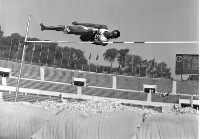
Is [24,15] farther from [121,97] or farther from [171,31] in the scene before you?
[121,97]

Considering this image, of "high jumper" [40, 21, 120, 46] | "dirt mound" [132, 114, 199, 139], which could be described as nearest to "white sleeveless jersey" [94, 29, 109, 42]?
"high jumper" [40, 21, 120, 46]

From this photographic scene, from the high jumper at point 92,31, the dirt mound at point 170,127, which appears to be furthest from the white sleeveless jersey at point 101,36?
the dirt mound at point 170,127

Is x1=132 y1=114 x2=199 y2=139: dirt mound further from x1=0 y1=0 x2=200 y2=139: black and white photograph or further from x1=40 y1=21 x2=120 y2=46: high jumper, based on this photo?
x1=0 y1=0 x2=200 y2=139: black and white photograph

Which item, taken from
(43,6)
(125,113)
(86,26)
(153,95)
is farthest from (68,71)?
(125,113)

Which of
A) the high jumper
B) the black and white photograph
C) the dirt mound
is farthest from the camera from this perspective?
the black and white photograph

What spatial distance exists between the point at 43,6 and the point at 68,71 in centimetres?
838

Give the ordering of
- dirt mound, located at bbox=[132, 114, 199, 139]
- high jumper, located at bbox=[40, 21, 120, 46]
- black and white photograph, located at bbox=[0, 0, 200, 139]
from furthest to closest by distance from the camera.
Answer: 1. black and white photograph, located at bbox=[0, 0, 200, 139]
2. high jumper, located at bbox=[40, 21, 120, 46]
3. dirt mound, located at bbox=[132, 114, 199, 139]

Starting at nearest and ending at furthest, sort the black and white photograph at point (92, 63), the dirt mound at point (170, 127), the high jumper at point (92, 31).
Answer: the dirt mound at point (170, 127) < the high jumper at point (92, 31) < the black and white photograph at point (92, 63)

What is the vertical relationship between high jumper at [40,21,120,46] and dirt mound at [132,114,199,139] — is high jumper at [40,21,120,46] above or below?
above

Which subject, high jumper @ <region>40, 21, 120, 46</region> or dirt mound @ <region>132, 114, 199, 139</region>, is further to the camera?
high jumper @ <region>40, 21, 120, 46</region>

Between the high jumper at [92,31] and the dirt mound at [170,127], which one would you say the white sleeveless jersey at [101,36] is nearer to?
the high jumper at [92,31]

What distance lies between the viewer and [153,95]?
16.8m

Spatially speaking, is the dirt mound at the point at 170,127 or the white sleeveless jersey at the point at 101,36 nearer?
the dirt mound at the point at 170,127

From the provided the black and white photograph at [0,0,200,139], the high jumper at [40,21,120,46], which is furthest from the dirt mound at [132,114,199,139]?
the black and white photograph at [0,0,200,139]
